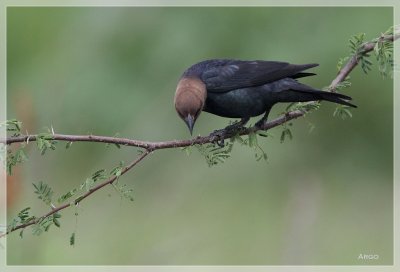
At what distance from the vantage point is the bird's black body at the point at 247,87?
4.60 m

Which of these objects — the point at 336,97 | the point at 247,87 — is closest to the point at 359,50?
the point at 336,97

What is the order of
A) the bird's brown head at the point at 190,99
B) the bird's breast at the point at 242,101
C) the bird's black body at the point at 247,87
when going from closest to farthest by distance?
the bird's brown head at the point at 190,99
the bird's black body at the point at 247,87
the bird's breast at the point at 242,101

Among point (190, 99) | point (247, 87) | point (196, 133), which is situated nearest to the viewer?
point (190, 99)

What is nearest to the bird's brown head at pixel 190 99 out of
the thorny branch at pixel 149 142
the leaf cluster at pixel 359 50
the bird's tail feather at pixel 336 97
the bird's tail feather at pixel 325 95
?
the thorny branch at pixel 149 142

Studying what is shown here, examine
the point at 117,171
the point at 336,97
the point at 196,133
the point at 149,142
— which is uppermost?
the point at 196,133

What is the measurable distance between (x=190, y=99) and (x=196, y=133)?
3174 millimetres

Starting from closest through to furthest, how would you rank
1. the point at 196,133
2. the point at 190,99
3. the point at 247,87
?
the point at 190,99
the point at 247,87
the point at 196,133

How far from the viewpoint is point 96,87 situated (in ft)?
26.7

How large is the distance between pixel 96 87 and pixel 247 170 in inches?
73.3

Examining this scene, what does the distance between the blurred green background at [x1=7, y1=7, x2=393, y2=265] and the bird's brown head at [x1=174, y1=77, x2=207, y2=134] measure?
203cm

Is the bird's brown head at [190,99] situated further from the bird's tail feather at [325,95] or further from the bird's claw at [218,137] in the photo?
the bird's tail feather at [325,95]

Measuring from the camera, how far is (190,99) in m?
4.52

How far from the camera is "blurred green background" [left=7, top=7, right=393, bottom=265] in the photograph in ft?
22.6

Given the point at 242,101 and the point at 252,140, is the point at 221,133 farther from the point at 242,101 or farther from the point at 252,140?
the point at 242,101
